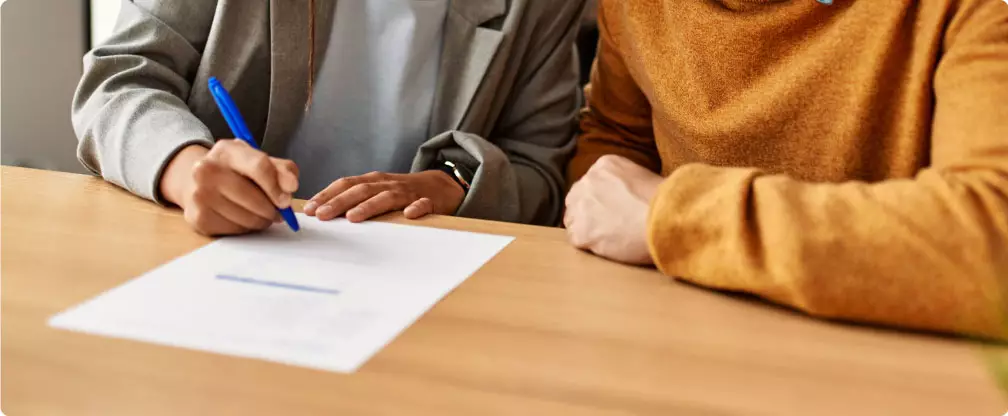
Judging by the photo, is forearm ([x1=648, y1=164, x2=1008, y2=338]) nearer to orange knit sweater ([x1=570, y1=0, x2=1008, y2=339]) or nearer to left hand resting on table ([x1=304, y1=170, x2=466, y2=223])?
orange knit sweater ([x1=570, y1=0, x2=1008, y2=339])

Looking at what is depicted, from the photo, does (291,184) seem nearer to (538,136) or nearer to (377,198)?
(377,198)

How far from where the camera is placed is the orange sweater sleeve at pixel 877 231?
1.82 ft

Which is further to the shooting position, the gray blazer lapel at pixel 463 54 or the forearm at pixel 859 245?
the gray blazer lapel at pixel 463 54

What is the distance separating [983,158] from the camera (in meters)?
0.62

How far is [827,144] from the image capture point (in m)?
0.83

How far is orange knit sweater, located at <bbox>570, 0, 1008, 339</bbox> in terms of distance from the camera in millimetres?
560

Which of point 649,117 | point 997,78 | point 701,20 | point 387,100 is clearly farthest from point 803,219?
point 387,100

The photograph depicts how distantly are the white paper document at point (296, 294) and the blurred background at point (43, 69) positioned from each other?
918 mm

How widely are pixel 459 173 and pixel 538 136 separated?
17 cm

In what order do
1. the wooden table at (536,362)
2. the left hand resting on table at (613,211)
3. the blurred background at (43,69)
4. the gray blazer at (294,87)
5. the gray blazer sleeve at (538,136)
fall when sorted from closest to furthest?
1. the wooden table at (536,362)
2. the left hand resting on table at (613,211)
3. the gray blazer at (294,87)
4. the gray blazer sleeve at (538,136)
5. the blurred background at (43,69)

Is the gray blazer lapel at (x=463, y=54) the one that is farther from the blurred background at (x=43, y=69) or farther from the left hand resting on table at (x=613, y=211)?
the blurred background at (x=43, y=69)

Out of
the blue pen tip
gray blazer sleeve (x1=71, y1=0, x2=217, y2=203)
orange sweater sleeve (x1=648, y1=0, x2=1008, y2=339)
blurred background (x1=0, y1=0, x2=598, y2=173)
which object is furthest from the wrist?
blurred background (x1=0, y1=0, x2=598, y2=173)

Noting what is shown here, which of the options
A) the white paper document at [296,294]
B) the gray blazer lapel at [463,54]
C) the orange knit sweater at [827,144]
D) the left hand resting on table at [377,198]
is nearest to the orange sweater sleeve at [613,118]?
the orange knit sweater at [827,144]

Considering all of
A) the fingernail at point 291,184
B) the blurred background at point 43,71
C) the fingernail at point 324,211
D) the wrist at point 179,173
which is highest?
the fingernail at point 291,184
